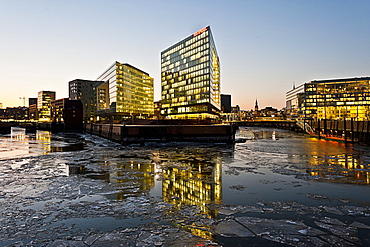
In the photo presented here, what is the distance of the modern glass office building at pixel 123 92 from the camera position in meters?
144

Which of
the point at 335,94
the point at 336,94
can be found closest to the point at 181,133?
the point at 335,94

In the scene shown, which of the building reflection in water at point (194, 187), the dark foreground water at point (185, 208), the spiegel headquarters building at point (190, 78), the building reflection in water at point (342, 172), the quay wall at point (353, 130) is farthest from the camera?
the spiegel headquarters building at point (190, 78)

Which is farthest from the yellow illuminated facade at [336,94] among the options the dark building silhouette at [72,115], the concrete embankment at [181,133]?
the concrete embankment at [181,133]

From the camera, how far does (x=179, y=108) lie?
14300 cm

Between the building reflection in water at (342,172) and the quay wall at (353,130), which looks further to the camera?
the quay wall at (353,130)

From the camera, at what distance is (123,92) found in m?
148

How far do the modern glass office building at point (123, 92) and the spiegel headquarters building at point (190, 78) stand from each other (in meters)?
20.1

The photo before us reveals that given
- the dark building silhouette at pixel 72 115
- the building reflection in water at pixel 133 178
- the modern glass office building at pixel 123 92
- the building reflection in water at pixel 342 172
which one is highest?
the modern glass office building at pixel 123 92

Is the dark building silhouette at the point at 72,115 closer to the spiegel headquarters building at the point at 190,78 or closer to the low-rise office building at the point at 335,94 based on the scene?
the spiegel headquarters building at the point at 190,78

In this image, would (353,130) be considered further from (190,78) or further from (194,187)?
(190,78)

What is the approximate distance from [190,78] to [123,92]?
133 ft

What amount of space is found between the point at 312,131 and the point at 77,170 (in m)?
68.8

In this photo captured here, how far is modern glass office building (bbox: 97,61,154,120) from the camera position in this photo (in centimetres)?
14400

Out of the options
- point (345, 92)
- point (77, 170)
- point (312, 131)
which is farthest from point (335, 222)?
point (345, 92)
